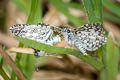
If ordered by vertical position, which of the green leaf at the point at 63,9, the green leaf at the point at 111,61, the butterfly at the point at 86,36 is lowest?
the green leaf at the point at 111,61

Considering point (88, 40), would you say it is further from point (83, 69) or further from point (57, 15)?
point (57, 15)

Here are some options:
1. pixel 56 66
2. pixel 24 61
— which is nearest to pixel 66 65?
pixel 56 66

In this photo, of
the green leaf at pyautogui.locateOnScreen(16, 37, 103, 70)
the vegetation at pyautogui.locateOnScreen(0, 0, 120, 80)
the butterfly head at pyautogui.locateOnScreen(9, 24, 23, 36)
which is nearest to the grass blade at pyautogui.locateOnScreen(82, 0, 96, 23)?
the vegetation at pyautogui.locateOnScreen(0, 0, 120, 80)

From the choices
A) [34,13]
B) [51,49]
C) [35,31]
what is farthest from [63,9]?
[51,49]

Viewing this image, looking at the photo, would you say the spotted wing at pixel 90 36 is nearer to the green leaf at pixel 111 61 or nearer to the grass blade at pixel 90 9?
the grass blade at pixel 90 9

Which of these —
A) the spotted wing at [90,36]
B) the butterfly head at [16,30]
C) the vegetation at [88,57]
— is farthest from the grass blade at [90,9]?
the butterfly head at [16,30]

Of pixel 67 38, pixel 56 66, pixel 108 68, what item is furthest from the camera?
pixel 56 66

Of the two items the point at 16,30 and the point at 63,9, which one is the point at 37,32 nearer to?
the point at 16,30

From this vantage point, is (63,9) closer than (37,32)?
No
